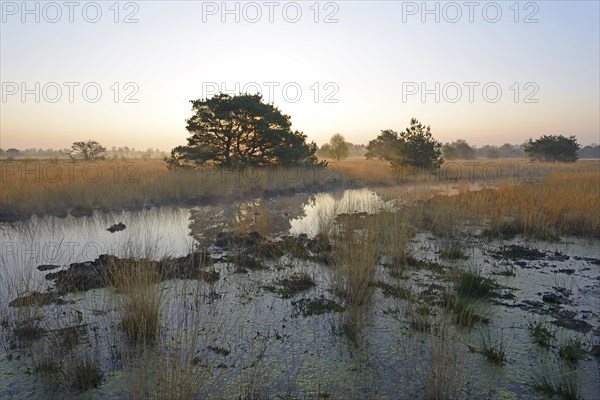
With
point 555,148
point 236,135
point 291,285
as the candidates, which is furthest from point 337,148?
point 291,285

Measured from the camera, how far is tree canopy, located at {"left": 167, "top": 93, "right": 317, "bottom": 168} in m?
21.7

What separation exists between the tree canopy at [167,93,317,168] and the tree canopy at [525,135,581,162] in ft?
113

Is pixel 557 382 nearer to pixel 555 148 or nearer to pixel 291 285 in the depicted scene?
pixel 291 285

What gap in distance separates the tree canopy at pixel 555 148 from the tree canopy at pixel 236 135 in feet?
113

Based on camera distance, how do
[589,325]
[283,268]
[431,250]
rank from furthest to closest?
1. [431,250]
2. [283,268]
3. [589,325]

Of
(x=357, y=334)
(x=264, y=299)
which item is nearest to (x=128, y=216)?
(x=264, y=299)

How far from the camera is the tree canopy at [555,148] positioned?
42.8m

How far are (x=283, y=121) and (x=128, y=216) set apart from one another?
1359cm

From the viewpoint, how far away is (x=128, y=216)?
41.8 feet

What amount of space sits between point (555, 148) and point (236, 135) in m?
39.3

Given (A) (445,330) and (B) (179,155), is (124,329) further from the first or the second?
(B) (179,155)

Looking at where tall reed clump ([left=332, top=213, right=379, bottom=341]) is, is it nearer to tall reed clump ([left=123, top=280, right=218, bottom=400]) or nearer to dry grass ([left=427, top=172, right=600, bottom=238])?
tall reed clump ([left=123, top=280, right=218, bottom=400])

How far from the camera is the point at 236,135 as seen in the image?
880 inches

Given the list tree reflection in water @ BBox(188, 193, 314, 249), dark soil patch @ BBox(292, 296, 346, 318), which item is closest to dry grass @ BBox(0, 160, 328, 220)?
tree reflection in water @ BBox(188, 193, 314, 249)
